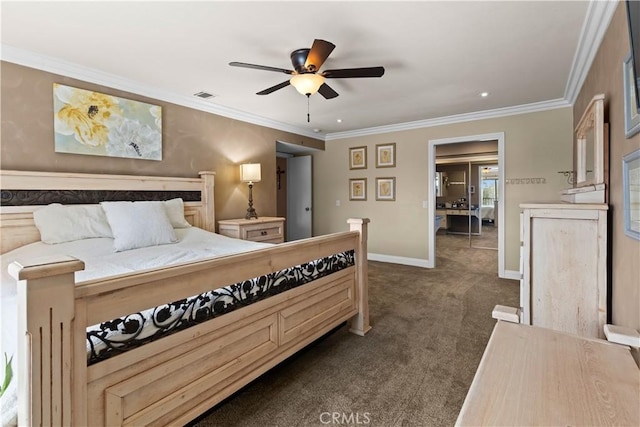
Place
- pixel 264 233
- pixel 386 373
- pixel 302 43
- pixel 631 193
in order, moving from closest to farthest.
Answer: pixel 631 193 → pixel 386 373 → pixel 302 43 → pixel 264 233

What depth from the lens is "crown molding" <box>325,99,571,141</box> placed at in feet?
13.1

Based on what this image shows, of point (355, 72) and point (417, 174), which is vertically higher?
point (355, 72)

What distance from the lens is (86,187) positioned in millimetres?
2773

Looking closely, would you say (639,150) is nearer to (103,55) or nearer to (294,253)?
(294,253)

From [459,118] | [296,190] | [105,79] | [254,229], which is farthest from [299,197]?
[105,79]

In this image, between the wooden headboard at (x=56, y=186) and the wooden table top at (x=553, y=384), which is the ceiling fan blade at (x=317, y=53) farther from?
the wooden headboard at (x=56, y=186)

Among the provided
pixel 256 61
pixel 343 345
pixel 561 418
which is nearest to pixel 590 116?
pixel 561 418

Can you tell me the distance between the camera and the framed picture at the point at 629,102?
4.71 feet

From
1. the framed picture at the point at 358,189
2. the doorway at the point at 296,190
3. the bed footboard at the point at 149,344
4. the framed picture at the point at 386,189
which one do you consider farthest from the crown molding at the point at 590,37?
the doorway at the point at 296,190

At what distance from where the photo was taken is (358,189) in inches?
227

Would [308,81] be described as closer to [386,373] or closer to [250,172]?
[250,172]

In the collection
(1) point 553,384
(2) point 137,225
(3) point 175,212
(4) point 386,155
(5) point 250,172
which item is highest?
(4) point 386,155

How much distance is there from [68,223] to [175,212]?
924 millimetres

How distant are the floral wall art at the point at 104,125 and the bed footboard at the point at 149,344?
7.83 ft
